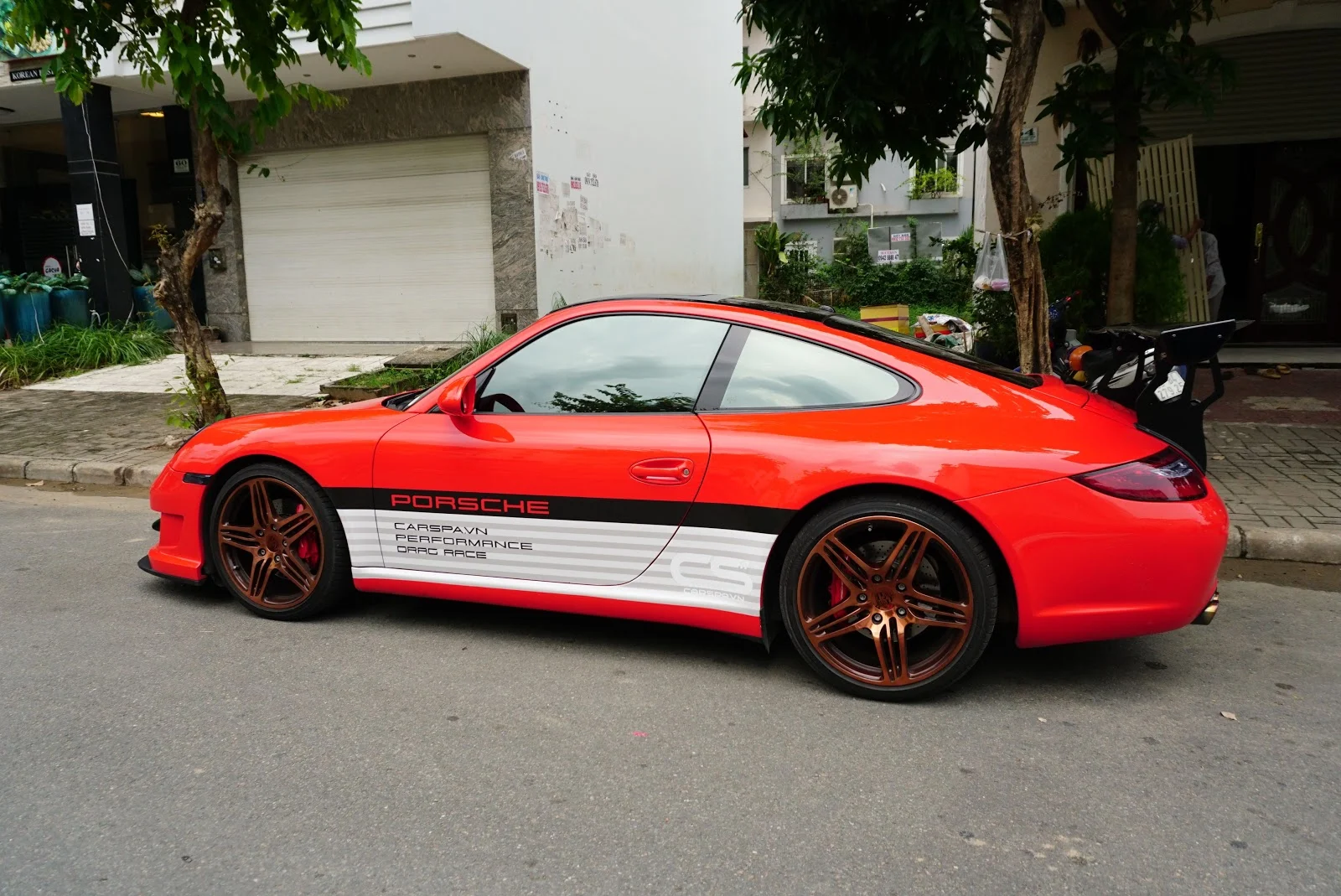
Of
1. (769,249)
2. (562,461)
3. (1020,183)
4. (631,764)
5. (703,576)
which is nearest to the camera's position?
(631,764)

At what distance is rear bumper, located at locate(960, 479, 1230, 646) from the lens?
3029 mm

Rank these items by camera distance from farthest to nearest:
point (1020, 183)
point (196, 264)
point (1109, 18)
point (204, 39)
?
point (196, 264)
point (1109, 18)
point (204, 39)
point (1020, 183)

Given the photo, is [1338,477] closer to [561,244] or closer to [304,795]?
[304,795]

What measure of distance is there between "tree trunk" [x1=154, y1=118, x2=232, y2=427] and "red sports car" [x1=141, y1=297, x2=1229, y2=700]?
12.9 feet

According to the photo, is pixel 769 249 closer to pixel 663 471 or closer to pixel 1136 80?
pixel 1136 80

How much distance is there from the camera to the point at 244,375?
1143 centimetres

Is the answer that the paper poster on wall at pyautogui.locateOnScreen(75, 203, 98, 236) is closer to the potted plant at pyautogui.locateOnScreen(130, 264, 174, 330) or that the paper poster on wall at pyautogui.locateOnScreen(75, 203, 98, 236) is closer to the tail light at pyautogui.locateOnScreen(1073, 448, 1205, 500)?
the potted plant at pyautogui.locateOnScreen(130, 264, 174, 330)

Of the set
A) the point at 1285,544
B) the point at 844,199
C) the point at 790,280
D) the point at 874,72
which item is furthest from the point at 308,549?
the point at 844,199

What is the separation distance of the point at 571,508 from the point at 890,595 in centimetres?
121

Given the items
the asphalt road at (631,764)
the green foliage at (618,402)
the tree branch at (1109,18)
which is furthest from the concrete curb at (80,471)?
the tree branch at (1109,18)

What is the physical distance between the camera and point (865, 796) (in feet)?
8.81

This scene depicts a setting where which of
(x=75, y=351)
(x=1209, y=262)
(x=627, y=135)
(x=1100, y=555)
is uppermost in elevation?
(x=627, y=135)

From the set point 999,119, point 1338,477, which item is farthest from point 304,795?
point 1338,477

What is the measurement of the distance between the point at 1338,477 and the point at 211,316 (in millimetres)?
13913
